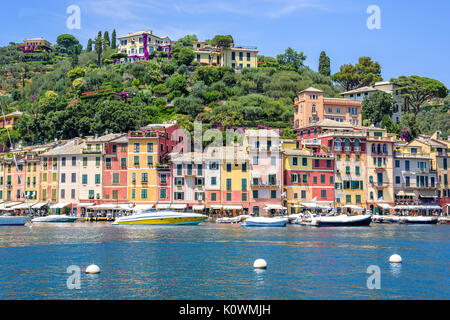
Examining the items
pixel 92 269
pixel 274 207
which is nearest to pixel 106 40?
pixel 274 207

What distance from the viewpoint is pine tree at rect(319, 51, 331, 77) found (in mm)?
139250

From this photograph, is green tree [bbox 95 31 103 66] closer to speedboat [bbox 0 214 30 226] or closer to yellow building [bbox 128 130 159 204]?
yellow building [bbox 128 130 159 204]

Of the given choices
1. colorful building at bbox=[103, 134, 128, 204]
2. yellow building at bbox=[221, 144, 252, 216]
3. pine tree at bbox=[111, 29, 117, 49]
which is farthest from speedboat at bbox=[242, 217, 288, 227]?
pine tree at bbox=[111, 29, 117, 49]

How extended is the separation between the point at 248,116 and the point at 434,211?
121ft

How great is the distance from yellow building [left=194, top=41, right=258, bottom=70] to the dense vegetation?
8.44ft

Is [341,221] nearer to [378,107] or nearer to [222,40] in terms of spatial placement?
[378,107]

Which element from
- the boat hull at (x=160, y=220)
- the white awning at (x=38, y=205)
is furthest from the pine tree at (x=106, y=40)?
the boat hull at (x=160, y=220)

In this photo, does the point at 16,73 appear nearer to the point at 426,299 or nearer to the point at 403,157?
the point at 403,157

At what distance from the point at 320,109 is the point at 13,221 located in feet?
182

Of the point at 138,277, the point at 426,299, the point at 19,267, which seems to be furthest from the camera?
the point at 19,267

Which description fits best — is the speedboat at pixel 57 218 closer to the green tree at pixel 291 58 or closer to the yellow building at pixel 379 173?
the yellow building at pixel 379 173
